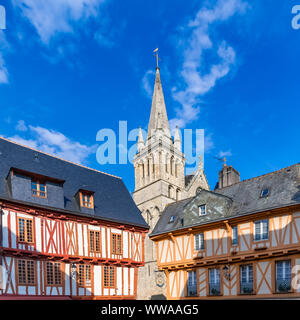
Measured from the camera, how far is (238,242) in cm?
1450

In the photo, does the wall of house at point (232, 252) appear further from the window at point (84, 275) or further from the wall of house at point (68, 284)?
the window at point (84, 275)

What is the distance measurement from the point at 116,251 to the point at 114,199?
349cm

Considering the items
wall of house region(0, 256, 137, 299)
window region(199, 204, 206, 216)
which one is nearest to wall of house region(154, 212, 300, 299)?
window region(199, 204, 206, 216)

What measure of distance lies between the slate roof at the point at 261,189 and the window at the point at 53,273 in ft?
19.7

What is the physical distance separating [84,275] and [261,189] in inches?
382

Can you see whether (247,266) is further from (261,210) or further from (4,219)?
(4,219)

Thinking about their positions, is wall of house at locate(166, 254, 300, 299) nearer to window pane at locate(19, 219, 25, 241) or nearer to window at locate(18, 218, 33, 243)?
window at locate(18, 218, 33, 243)

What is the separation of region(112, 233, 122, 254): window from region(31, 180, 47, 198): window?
14.7ft

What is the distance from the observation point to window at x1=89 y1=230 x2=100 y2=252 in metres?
16.0

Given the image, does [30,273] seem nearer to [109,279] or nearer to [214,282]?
[109,279]

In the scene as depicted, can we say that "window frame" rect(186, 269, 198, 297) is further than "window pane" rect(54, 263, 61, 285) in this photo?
Yes

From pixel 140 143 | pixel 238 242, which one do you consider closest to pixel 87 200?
pixel 238 242

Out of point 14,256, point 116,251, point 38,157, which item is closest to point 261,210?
point 116,251

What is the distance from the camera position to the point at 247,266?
46.4 feet
